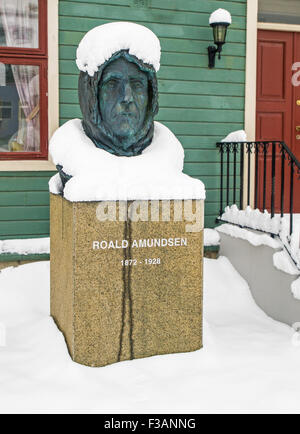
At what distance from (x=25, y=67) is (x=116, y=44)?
226 centimetres

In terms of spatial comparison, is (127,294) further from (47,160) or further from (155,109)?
Answer: (47,160)

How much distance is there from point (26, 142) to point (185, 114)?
1.68m

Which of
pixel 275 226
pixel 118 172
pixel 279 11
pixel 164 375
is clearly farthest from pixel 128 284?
pixel 279 11

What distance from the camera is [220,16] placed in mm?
5285

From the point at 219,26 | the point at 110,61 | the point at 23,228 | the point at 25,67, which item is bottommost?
the point at 23,228

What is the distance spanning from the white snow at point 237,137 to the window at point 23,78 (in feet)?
6.21

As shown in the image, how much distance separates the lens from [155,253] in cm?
327

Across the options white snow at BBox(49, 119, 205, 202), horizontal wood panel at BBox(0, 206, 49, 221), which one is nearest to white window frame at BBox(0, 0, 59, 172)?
horizontal wood panel at BBox(0, 206, 49, 221)

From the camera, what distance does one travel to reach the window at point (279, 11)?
586cm

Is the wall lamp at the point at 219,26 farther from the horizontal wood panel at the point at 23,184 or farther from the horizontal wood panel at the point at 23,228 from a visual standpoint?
the horizontal wood panel at the point at 23,228

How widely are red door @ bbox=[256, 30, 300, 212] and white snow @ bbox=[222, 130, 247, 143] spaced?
58 cm

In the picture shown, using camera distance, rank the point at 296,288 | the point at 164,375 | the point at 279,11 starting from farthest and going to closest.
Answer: the point at 279,11
the point at 296,288
the point at 164,375

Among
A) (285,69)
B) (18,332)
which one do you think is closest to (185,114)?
(285,69)

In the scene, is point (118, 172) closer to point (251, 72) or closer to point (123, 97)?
point (123, 97)
